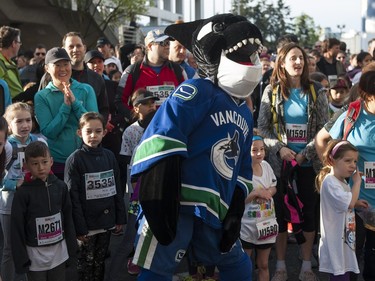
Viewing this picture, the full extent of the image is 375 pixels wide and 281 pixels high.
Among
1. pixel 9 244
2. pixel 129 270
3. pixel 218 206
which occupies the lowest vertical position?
pixel 129 270

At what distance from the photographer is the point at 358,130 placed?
14.9 feet

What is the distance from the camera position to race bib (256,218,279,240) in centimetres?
480

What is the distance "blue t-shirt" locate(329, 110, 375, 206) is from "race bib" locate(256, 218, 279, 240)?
702 millimetres

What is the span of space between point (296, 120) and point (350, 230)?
3.73ft

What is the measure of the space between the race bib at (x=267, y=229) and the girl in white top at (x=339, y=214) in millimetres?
434

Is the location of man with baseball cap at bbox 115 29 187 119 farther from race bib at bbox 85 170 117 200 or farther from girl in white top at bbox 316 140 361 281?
girl in white top at bbox 316 140 361 281

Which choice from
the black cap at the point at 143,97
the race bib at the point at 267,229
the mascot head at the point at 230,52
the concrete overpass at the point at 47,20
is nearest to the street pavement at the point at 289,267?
the race bib at the point at 267,229

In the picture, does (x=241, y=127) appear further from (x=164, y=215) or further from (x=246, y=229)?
(x=246, y=229)

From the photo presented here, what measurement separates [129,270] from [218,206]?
8.37 ft

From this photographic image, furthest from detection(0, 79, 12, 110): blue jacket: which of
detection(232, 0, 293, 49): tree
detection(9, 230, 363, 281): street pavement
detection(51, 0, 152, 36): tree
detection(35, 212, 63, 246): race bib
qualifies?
detection(232, 0, 293, 49): tree

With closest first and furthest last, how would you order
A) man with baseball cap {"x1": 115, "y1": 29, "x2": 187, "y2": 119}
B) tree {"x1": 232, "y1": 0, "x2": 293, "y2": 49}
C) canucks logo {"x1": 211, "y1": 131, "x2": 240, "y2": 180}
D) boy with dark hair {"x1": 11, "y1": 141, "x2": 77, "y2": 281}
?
1. canucks logo {"x1": 211, "y1": 131, "x2": 240, "y2": 180}
2. boy with dark hair {"x1": 11, "y1": 141, "x2": 77, "y2": 281}
3. man with baseball cap {"x1": 115, "y1": 29, "x2": 187, "y2": 119}
4. tree {"x1": 232, "y1": 0, "x2": 293, "y2": 49}

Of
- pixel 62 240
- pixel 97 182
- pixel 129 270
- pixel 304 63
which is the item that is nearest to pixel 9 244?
pixel 62 240

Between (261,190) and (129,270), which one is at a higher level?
(261,190)

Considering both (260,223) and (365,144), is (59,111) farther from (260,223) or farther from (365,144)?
(365,144)
